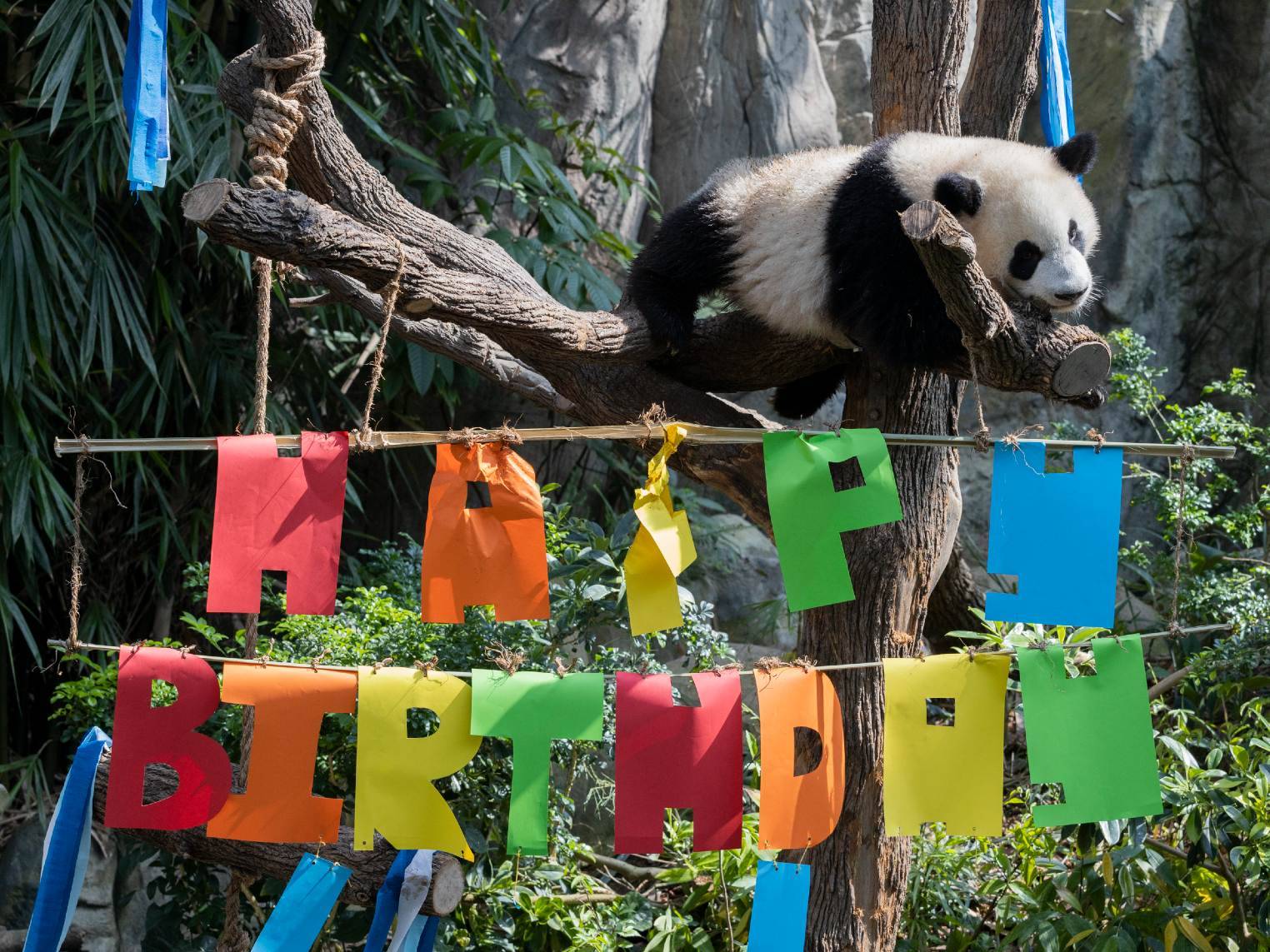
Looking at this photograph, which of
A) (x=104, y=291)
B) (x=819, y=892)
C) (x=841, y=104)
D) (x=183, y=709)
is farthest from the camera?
(x=841, y=104)

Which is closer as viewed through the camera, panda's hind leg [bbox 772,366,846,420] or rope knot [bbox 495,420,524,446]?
rope knot [bbox 495,420,524,446]

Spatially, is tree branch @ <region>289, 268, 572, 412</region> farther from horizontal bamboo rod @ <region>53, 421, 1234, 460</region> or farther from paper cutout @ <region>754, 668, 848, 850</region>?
paper cutout @ <region>754, 668, 848, 850</region>

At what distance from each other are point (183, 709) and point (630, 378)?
1.08 m

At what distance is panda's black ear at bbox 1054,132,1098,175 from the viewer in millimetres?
2318

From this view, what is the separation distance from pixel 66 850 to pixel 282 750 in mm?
396

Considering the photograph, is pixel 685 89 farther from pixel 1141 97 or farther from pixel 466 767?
pixel 466 767

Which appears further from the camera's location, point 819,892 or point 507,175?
point 507,175

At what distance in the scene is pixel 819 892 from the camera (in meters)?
2.21

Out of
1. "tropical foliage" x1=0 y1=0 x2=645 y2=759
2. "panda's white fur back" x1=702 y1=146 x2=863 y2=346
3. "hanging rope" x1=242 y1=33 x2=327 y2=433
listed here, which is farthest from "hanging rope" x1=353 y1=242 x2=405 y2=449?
"tropical foliage" x1=0 y1=0 x2=645 y2=759

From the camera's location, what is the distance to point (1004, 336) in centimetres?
174

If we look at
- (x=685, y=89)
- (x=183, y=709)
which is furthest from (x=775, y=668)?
(x=685, y=89)

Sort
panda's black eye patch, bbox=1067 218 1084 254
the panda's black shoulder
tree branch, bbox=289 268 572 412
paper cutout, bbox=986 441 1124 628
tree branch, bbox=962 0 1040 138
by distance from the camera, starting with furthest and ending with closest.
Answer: tree branch, bbox=962 0 1040 138, tree branch, bbox=289 268 572 412, panda's black eye patch, bbox=1067 218 1084 254, the panda's black shoulder, paper cutout, bbox=986 441 1124 628

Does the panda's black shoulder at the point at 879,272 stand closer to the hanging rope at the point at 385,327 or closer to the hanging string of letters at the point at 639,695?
the hanging string of letters at the point at 639,695

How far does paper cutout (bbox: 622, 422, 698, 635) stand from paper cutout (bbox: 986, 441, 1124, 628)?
47 cm
